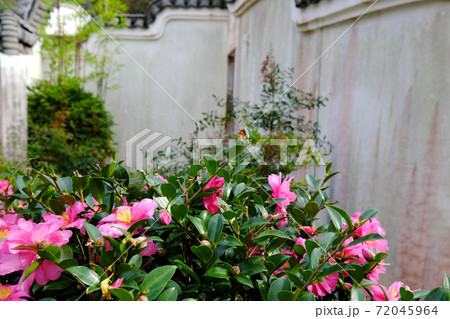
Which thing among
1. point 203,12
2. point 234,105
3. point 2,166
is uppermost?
point 203,12

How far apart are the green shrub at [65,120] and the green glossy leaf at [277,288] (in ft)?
3.64

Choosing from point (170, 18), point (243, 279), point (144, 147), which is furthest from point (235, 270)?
point (170, 18)

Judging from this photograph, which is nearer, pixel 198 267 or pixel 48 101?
pixel 198 267

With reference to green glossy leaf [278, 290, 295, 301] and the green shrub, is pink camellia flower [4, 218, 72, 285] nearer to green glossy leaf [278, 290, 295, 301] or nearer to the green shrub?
green glossy leaf [278, 290, 295, 301]

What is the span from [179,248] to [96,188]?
108mm

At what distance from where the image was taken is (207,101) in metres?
0.73

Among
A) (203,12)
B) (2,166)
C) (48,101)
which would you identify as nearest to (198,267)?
(203,12)

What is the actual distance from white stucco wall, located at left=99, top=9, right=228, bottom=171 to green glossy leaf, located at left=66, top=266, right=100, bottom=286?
42 cm

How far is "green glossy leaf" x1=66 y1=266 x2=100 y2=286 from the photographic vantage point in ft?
1.07

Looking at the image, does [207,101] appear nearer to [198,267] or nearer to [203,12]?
[203,12]

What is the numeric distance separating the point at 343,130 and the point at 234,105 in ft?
2.07

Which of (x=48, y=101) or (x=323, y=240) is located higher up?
(x=48, y=101)
